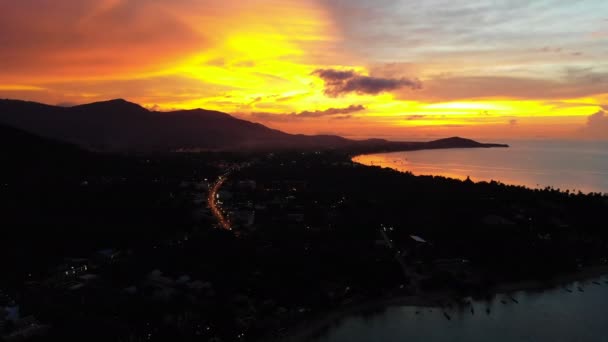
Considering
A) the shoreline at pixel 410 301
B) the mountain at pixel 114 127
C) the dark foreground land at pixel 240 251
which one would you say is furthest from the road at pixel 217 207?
the mountain at pixel 114 127

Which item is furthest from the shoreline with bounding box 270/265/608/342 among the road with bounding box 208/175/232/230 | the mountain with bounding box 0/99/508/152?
the mountain with bounding box 0/99/508/152

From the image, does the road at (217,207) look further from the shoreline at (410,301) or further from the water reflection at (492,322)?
the water reflection at (492,322)

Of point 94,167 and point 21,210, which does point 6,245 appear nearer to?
point 21,210

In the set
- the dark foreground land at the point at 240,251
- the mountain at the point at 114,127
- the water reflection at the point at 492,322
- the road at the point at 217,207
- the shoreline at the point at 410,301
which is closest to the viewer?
the dark foreground land at the point at 240,251

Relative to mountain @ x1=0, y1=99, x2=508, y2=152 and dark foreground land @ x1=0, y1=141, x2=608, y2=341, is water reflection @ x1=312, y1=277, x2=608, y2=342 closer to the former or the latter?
dark foreground land @ x1=0, y1=141, x2=608, y2=341

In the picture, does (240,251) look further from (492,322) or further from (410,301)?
(492,322)

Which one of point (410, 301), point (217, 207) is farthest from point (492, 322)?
point (217, 207)
